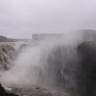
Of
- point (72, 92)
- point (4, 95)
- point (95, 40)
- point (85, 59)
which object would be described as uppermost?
point (95, 40)

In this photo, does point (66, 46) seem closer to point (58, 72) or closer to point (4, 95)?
point (58, 72)

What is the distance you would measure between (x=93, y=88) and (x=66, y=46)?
31.9ft

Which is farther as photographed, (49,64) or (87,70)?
(49,64)

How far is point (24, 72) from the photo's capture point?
31.7 m

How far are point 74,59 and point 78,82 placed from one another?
4544 mm

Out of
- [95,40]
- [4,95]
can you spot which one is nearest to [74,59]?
[95,40]

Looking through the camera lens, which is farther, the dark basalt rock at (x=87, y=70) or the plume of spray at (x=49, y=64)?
the plume of spray at (x=49, y=64)

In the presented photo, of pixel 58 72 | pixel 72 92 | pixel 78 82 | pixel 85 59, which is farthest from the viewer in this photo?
pixel 58 72

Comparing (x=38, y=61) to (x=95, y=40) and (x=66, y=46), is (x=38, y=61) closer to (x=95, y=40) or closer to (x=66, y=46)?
(x=66, y=46)

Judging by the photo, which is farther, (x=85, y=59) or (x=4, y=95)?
(x=85, y=59)

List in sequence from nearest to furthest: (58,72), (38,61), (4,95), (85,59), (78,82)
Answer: (4,95) → (78,82) → (85,59) → (58,72) → (38,61)

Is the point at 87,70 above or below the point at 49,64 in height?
below

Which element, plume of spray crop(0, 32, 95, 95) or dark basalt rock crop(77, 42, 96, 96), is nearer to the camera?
dark basalt rock crop(77, 42, 96, 96)

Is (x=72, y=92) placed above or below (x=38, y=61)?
below
